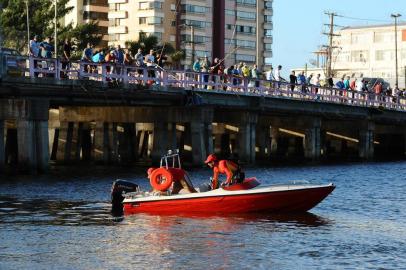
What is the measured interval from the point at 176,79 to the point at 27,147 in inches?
450

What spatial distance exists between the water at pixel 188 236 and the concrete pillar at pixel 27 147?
14.4 ft

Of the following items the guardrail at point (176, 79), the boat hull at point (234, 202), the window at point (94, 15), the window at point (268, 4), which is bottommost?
the boat hull at point (234, 202)

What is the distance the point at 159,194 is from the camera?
33781 millimetres

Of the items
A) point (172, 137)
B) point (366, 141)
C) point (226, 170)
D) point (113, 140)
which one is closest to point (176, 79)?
point (172, 137)

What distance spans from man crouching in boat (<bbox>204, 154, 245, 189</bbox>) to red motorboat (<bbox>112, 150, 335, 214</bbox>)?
247mm

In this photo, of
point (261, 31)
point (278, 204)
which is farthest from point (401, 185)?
point (261, 31)

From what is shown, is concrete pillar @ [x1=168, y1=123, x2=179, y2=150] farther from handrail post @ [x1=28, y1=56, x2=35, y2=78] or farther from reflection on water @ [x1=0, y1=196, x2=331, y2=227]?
reflection on water @ [x1=0, y1=196, x2=331, y2=227]

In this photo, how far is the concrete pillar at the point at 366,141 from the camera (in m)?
76.7

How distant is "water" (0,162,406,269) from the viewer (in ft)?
81.8

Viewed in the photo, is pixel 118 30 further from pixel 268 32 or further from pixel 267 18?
pixel 268 32

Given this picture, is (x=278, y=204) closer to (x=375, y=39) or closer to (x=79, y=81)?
(x=79, y=81)

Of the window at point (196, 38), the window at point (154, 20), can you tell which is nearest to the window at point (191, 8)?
the window at point (196, 38)

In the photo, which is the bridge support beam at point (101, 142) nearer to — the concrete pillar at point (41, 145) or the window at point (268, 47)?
the concrete pillar at point (41, 145)

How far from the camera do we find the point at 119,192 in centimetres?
3422
